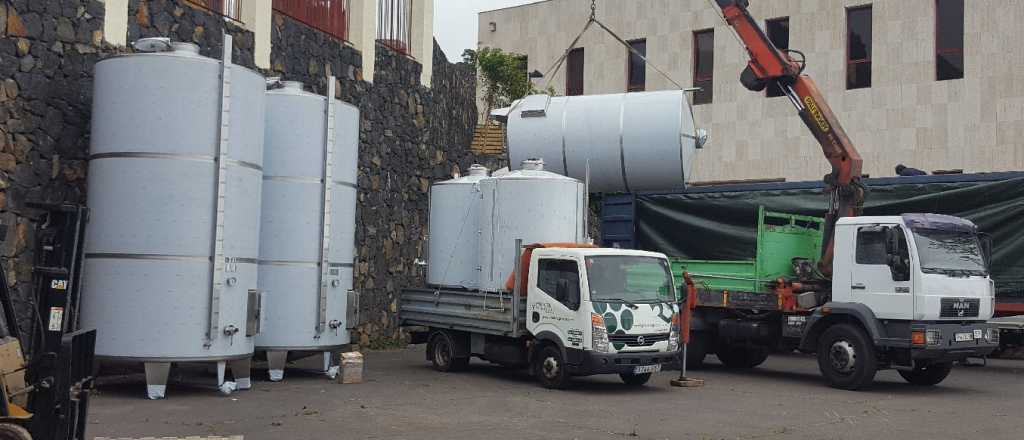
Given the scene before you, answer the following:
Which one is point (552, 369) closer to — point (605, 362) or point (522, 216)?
point (605, 362)

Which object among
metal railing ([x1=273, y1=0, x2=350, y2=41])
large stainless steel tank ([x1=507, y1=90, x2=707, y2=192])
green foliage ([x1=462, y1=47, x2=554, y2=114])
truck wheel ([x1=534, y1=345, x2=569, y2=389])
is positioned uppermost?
green foliage ([x1=462, y1=47, x2=554, y2=114])

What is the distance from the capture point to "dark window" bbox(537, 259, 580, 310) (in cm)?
1450

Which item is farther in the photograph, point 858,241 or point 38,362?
point 858,241

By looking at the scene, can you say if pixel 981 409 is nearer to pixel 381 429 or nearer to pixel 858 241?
pixel 858 241

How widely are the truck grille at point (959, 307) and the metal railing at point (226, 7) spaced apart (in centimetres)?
1073

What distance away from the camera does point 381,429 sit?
→ 1085 centimetres

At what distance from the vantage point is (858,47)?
33.4 m

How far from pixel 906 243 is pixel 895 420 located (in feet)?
11.4

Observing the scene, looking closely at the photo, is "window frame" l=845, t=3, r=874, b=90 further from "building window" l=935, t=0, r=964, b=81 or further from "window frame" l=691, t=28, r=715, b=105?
"window frame" l=691, t=28, r=715, b=105

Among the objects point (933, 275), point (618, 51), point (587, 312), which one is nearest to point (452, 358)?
point (587, 312)

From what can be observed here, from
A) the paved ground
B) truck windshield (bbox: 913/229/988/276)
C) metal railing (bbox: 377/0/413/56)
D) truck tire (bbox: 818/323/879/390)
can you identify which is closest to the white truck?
the paved ground

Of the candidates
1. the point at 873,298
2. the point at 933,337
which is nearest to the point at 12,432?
the point at 873,298

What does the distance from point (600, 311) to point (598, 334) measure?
0.98 feet

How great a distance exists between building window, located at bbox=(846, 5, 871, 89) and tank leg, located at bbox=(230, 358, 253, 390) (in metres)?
24.3
